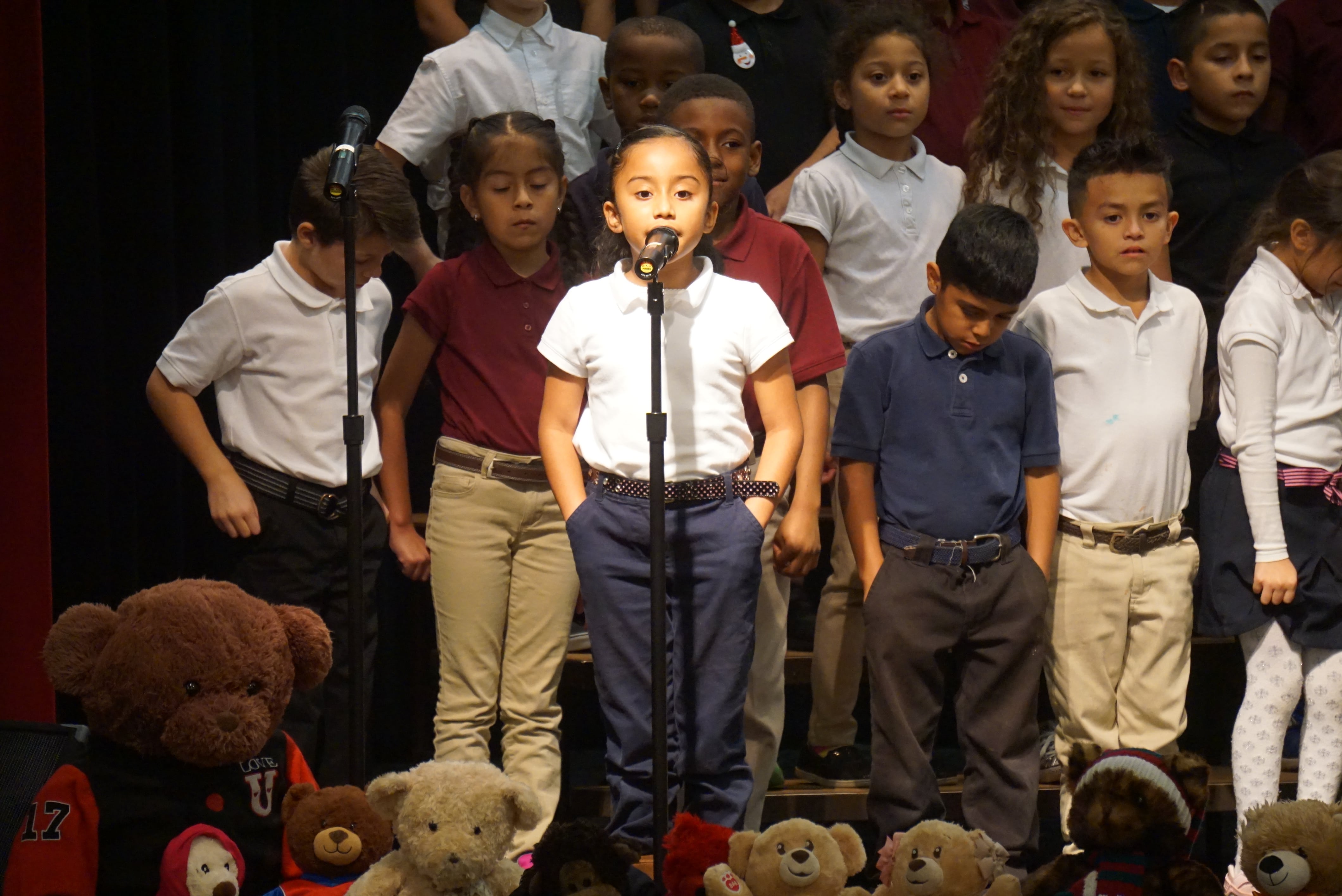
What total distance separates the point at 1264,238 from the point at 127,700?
2545 mm

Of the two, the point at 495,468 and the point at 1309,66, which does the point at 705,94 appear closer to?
the point at 495,468

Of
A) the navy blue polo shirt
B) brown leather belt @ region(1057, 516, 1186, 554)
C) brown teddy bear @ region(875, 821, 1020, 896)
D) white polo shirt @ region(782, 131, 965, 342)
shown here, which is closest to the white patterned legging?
brown leather belt @ region(1057, 516, 1186, 554)

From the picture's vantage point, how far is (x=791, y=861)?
2.27 m

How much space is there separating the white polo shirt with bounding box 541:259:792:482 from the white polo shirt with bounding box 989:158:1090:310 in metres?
1.09

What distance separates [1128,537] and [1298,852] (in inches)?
32.6

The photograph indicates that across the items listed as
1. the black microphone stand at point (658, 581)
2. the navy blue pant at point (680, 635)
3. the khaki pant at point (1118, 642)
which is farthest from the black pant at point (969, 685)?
the black microphone stand at point (658, 581)

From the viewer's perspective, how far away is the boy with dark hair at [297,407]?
10.1ft

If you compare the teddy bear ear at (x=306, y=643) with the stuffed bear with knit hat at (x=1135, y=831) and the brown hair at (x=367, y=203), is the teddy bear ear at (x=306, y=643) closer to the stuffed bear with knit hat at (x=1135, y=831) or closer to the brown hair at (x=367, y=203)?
the brown hair at (x=367, y=203)

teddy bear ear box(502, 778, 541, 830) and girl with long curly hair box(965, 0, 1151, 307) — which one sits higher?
girl with long curly hair box(965, 0, 1151, 307)

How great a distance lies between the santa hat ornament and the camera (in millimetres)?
3838

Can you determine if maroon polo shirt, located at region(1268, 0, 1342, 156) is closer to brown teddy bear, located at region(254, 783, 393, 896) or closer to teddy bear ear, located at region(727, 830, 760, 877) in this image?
teddy bear ear, located at region(727, 830, 760, 877)

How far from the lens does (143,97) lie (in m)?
3.58

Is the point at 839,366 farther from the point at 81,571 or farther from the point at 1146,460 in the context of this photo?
the point at 81,571

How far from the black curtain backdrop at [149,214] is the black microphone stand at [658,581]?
1430 millimetres
